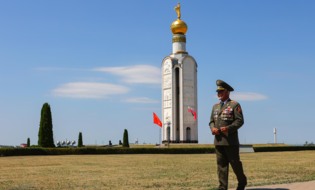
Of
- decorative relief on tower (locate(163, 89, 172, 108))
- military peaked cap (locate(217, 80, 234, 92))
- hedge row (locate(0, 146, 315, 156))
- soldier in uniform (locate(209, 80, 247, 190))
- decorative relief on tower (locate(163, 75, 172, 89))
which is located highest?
decorative relief on tower (locate(163, 75, 172, 89))

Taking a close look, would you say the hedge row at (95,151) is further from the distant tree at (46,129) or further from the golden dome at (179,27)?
the golden dome at (179,27)

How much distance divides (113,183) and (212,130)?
4025 millimetres

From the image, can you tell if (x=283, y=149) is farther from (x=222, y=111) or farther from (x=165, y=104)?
(x=222, y=111)

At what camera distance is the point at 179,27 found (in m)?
76.1

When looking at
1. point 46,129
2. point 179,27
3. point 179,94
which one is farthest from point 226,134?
point 179,27

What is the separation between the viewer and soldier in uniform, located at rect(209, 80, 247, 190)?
856 centimetres

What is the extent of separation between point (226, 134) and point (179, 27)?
68.7 meters

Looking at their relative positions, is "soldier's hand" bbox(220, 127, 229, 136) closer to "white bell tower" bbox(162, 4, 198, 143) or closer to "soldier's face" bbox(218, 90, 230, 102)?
"soldier's face" bbox(218, 90, 230, 102)

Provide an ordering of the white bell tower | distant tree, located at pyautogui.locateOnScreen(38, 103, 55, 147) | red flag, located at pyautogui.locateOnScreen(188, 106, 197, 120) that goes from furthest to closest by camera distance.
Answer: the white bell tower, red flag, located at pyautogui.locateOnScreen(188, 106, 197, 120), distant tree, located at pyautogui.locateOnScreen(38, 103, 55, 147)

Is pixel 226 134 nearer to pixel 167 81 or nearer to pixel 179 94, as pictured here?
pixel 179 94

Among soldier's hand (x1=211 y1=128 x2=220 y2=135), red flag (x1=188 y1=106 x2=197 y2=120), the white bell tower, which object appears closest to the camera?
soldier's hand (x1=211 y1=128 x2=220 y2=135)

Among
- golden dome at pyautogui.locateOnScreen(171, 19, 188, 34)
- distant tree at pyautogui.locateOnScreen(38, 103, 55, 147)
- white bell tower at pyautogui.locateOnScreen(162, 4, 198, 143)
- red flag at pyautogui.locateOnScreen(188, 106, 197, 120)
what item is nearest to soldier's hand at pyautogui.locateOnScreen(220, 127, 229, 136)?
distant tree at pyautogui.locateOnScreen(38, 103, 55, 147)

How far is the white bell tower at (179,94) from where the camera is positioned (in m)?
75.6

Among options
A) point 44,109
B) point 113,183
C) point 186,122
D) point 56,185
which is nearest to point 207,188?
point 113,183
